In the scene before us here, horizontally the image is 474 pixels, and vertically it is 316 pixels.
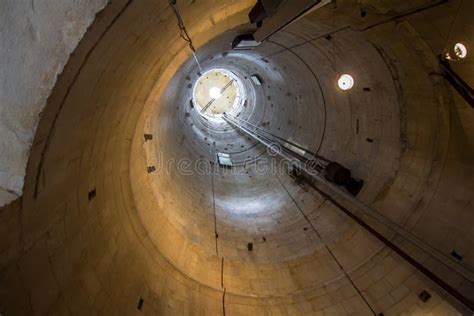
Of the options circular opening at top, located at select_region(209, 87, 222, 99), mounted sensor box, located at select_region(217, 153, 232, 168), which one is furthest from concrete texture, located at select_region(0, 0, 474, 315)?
circular opening at top, located at select_region(209, 87, 222, 99)

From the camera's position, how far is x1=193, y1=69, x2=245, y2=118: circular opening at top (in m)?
16.9

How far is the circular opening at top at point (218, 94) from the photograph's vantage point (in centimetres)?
1689

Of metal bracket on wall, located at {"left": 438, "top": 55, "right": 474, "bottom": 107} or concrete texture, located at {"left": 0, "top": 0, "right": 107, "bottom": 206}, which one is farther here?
metal bracket on wall, located at {"left": 438, "top": 55, "right": 474, "bottom": 107}

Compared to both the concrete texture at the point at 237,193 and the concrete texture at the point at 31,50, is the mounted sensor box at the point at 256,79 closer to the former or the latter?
the concrete texture at the point at 237,193

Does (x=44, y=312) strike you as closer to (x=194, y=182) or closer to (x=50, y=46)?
(x=50, y=46)

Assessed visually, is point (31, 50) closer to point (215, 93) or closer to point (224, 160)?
point (224, 160)

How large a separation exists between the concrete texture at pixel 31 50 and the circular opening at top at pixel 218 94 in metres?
14.4

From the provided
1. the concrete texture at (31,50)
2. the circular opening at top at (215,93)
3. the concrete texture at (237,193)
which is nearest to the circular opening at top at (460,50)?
the concrete texture at (237,193)

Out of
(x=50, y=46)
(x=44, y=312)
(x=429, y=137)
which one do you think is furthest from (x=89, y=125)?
(x=429, y=137)

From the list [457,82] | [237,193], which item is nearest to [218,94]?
[237,193]

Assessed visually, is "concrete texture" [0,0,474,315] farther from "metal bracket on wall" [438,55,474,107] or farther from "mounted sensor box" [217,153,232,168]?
"mounted sensor box" [217,153,232,168]

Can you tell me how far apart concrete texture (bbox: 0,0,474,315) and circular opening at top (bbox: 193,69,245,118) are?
7.25 metres

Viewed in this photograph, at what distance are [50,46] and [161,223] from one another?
12.4ft

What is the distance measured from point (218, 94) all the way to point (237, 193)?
982 cm
